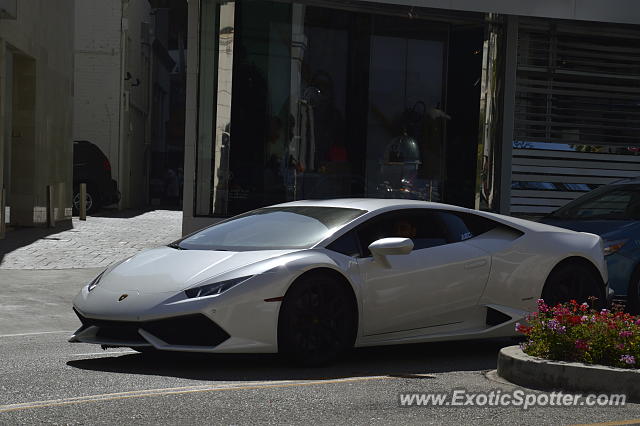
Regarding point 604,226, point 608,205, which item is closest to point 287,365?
point 604,226

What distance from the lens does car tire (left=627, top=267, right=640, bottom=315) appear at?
12.0 meters

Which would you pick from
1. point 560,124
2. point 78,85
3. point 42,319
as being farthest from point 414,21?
point 78,85

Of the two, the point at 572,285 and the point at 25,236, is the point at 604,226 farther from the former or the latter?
the point at 25,236

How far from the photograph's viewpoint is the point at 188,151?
803 inches

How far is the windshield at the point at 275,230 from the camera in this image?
857 centimetres

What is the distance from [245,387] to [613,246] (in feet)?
19.8

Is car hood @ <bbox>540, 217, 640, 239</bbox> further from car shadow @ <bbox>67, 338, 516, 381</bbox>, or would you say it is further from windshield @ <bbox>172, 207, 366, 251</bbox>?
windshield @ <bbox>172, 207, 366, 251</bbox>

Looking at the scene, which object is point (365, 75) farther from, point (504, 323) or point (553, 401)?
point (553, 401)

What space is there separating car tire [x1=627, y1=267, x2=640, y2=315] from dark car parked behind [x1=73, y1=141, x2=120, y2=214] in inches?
913

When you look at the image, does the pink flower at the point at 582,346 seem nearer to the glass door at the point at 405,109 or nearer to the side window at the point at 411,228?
the side window at the point at 411,228

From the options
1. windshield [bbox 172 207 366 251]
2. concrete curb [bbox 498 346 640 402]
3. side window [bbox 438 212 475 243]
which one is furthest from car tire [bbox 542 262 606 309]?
concrete curb [bbox 498 346 640 402]

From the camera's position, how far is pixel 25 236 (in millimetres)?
21828

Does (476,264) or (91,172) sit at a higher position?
(476,264)

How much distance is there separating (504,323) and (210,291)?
102 inches
